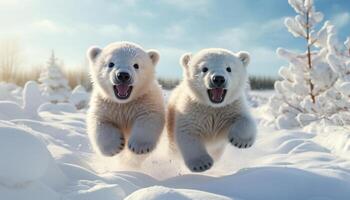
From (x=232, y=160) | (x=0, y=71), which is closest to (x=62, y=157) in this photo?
(x=232, y=160)

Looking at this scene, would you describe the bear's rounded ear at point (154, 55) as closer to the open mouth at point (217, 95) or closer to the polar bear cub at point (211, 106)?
the polar bear cub at point (211, 106)

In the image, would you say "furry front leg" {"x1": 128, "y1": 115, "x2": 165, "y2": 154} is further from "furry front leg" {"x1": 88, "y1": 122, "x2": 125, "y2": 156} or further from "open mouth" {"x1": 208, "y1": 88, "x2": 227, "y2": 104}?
"open mouth" {"x1": 208, "y1": 88, "x2": 227, "y2": 104}

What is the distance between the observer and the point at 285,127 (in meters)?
12.5

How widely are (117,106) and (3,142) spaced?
1.92 meters

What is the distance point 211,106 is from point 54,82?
2477 cm

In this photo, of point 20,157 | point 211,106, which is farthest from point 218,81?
point 20,157

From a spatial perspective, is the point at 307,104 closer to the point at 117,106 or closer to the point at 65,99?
the point at 117,106

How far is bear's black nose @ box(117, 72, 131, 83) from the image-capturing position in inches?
177

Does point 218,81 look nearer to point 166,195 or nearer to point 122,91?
point 122,91

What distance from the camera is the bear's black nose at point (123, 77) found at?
449 cm

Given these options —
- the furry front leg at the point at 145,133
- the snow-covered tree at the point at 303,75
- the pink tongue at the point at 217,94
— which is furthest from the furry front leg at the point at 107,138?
the snow-covered tree at the point at 303,75

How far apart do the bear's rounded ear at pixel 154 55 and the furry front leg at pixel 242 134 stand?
4.29 ft

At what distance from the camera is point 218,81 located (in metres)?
4.32

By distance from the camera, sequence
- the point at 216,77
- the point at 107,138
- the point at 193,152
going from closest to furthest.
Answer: the point at 193,152, the point at 216,77, the point at 107,138
